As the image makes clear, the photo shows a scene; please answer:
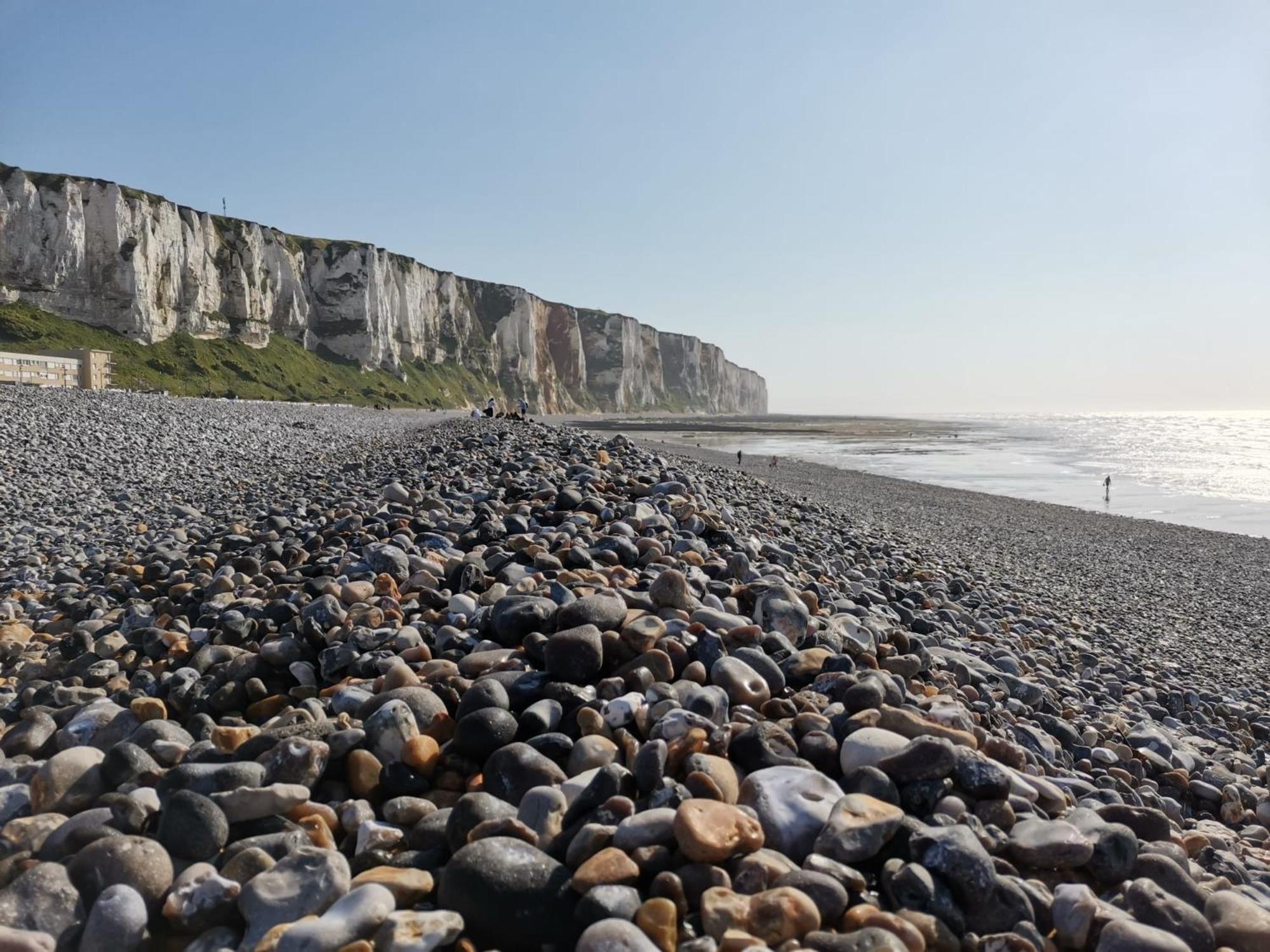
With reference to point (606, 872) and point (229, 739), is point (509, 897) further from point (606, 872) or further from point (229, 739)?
point (229, 739)

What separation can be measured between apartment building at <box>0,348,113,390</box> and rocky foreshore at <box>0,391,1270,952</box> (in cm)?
3798

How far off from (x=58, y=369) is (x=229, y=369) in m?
32.7

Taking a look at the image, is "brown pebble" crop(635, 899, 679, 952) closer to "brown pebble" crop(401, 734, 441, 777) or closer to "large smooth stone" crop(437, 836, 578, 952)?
"large smooth stone" crop(437, 836, 578, 952)

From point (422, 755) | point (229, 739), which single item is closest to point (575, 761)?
point (422, 755)

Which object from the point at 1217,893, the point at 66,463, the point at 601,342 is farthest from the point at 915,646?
the point at 601,342

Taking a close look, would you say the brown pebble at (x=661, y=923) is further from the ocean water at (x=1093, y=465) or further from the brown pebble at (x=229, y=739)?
the ocean water at (x=1093, y=465)

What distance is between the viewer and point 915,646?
4348 mm

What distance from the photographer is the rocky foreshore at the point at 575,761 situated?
1958 millimetres

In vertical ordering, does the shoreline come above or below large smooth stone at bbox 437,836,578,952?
below

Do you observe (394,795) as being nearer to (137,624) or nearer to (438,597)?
(438,597)

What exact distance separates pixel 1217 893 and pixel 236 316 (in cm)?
8731

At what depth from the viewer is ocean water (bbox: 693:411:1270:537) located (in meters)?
25.8

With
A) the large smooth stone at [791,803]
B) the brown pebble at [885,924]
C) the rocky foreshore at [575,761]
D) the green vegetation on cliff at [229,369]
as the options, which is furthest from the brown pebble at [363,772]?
the green vegetation on cliff at [229,369]

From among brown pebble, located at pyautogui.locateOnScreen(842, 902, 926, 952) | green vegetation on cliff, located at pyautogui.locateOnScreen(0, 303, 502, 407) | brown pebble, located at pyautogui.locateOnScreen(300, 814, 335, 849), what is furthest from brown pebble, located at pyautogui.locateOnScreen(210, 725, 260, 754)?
green vegetation on cliff, located at pyautogui.locateOnScreen(0, 303, 502, 407)
